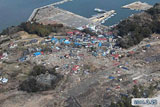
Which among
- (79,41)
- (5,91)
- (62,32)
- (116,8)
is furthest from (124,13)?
(5,91)

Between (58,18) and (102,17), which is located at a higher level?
(58,18)

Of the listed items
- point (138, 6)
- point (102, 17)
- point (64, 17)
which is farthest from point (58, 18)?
point (138, 6)

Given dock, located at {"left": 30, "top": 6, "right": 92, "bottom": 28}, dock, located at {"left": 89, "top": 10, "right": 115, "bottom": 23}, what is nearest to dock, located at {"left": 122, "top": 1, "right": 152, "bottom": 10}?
dock, located at {"left": 89, "top": 10, "right": 115, "bottom": 23}

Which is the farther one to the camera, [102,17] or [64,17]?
[64,17]

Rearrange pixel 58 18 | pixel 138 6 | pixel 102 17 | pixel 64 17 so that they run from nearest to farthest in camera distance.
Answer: pixel 102 17, pixel 58 18, pixel 64 17, pixel 138 6

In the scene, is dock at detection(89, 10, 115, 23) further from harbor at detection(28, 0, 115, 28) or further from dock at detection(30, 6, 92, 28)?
dock at detection(30, 6, 92, 28)

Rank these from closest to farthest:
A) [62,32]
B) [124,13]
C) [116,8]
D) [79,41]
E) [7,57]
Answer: [7,57], [79,41], [62,32], [124,13], [116,8]

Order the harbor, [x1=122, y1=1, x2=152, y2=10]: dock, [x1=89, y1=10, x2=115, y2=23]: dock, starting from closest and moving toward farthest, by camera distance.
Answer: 1. the harbor
2. [x1=89, y1=10, x2=115, y2=23]: dock
3. [x1=122, y1=1, x2=152, y2=10]: dock

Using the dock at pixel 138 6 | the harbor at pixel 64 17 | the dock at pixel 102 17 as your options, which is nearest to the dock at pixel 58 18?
the harbor at pixel 64 17

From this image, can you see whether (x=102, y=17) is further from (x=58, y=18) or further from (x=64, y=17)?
(x=58, y=18)

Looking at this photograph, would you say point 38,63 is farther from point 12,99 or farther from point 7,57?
point 12,99

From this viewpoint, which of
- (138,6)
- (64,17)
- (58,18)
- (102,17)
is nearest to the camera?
(102,17)
